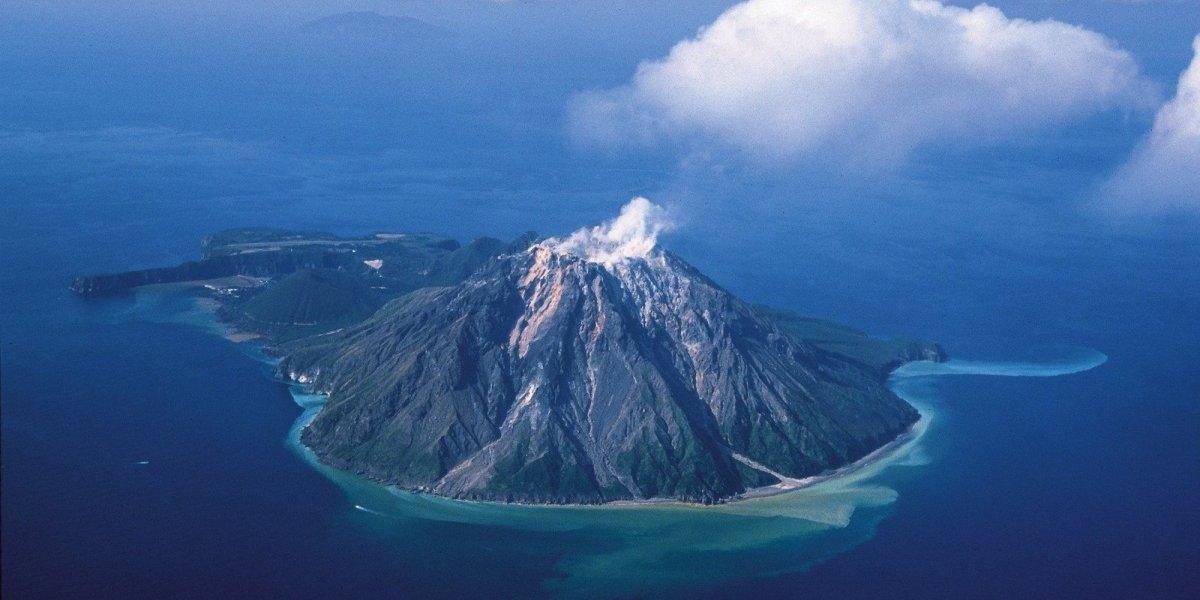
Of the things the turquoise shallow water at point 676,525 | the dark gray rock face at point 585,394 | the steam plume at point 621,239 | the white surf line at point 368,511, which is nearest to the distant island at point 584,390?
the dark gray rock face at point 585,394

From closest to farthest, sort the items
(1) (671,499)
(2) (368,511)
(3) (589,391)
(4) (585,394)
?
(2) (368,511) → (1) (671,499) → (4) (585,394) → (3) (589,391)

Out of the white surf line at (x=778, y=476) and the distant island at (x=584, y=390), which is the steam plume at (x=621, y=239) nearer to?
the distant island at (x=584, y=390)

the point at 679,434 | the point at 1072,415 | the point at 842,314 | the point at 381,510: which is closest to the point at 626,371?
the point at 679,434

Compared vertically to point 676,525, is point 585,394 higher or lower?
higher

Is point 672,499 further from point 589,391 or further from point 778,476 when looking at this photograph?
point 589,391

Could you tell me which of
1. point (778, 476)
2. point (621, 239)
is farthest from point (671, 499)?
point (621, 239)

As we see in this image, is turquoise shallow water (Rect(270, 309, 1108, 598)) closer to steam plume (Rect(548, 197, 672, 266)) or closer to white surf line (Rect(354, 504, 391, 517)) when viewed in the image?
white surf line (Rect(354, 504, 391, 517))

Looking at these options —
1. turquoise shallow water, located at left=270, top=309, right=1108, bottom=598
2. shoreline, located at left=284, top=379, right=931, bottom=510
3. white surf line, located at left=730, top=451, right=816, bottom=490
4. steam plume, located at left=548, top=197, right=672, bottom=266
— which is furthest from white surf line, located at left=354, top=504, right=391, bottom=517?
steam plume, located at left=548, top=197, right=672, bottom=266
